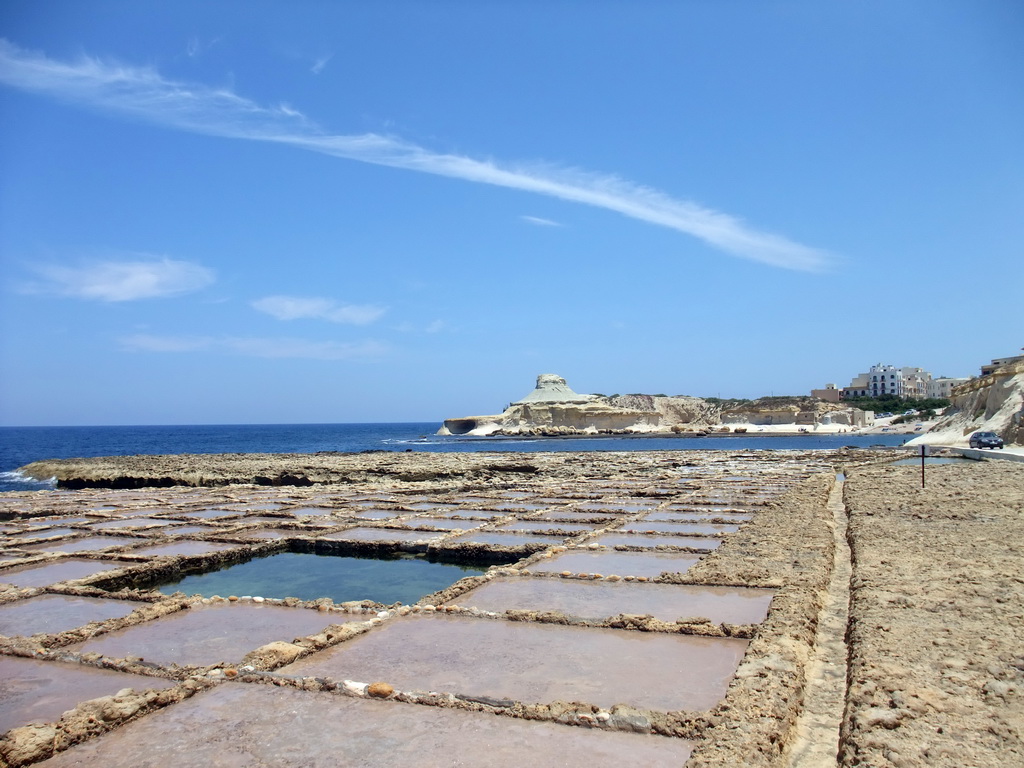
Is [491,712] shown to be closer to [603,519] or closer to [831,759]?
[831,759]

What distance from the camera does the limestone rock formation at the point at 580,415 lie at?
261 feet

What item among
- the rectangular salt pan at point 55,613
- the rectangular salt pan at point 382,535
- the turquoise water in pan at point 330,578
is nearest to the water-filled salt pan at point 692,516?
the rectangular salt pan at point 382,535

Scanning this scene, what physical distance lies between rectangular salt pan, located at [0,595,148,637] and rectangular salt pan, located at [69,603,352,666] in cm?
54

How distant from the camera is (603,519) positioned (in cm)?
1015

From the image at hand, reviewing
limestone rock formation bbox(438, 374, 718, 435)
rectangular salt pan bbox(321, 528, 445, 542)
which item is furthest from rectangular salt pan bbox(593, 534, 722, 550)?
limestone rock formation bbox(438, 374, 718, 435)

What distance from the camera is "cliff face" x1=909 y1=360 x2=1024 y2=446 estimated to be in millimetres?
24984

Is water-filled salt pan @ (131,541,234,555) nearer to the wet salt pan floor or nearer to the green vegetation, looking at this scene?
the wet salt pan floor

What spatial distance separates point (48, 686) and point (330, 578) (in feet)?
12.2

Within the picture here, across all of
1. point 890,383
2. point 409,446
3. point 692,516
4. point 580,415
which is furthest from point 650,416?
point 692,516

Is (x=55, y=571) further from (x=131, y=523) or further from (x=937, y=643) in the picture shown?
(x=937, y=643)

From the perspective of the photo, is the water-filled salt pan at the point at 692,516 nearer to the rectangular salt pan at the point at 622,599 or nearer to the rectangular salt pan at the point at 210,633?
the rectangular salt pan at the point at 622,599

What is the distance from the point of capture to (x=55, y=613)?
554cm

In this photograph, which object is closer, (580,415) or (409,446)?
(409,446)

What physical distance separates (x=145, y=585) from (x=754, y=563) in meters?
6.27
